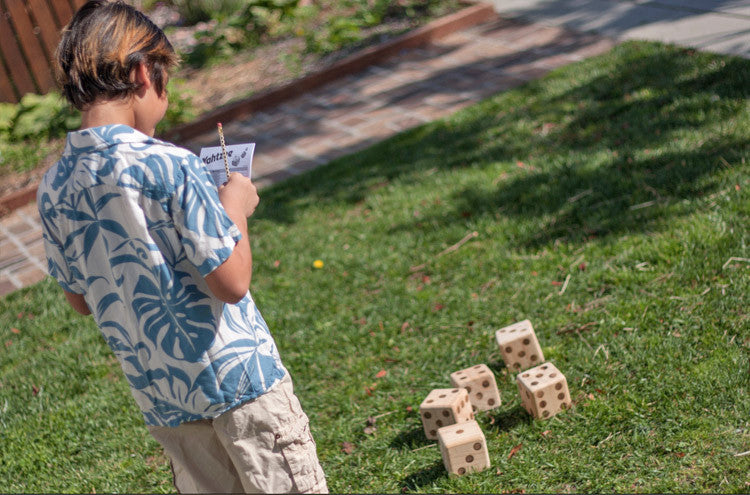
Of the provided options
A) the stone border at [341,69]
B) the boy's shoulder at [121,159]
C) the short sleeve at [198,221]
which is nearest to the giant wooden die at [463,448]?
the short sleeve at [198,221]

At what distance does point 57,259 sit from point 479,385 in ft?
6.10

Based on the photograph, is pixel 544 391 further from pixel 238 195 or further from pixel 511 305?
pixel 238 195

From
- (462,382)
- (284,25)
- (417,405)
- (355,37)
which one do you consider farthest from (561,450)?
(284,25)

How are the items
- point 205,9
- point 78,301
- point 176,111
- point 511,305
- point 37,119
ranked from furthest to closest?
point 205,9, point 37,119, point 176,111, point 511,305, point 78,301

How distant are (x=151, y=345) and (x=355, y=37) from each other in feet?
24.3

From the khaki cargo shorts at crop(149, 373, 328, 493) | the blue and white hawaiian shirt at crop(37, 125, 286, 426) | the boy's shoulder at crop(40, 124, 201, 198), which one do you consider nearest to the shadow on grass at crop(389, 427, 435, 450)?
the khaki cargo shorts at crop(149, 373, 328, 493)

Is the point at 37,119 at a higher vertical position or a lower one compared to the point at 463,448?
higher

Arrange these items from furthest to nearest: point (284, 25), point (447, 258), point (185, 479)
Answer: point (284, 25), point (447, 258), point (185, 479)

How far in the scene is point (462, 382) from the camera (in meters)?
3.31

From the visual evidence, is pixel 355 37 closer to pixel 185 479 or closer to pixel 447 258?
pixel 447 258

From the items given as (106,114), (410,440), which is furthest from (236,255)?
(410,440)

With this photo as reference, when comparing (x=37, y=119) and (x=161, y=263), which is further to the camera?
(x=37, y=119)

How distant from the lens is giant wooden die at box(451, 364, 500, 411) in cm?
331

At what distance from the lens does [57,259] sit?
2160 millimetres
